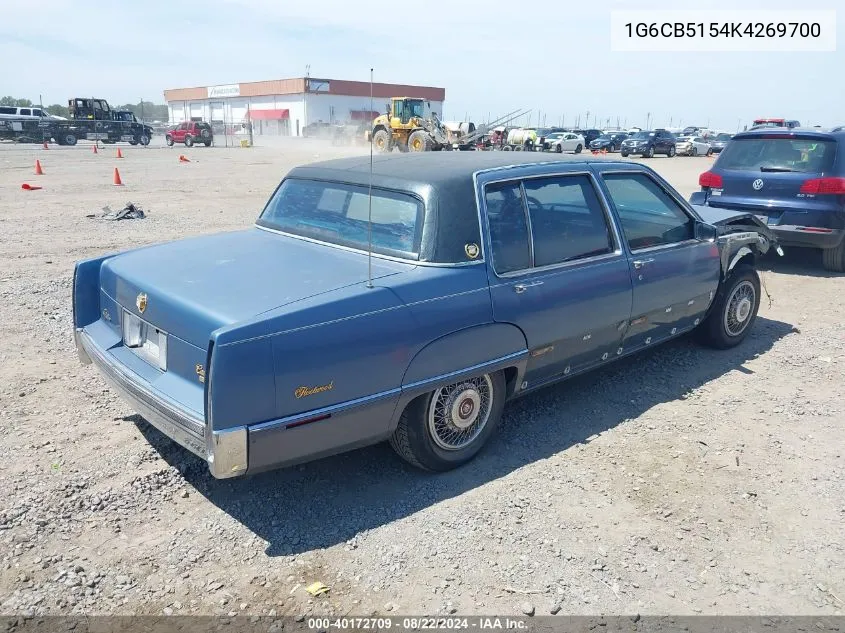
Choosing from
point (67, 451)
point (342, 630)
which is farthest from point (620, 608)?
point (67, 451)

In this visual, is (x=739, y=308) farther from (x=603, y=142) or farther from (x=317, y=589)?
(x=603, y=142)

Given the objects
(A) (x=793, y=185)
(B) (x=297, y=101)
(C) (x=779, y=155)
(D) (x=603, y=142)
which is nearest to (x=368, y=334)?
(A) (x=793, y=185)

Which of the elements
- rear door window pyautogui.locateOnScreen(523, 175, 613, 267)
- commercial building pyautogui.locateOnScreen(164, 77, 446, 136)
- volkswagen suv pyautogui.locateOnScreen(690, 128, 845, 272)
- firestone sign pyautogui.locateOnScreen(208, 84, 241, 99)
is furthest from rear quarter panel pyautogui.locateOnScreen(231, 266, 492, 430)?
firestone sign pyautogui.locateOnScreen(208, 84, 241, 99)

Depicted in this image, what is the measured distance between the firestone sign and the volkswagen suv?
2821 inches

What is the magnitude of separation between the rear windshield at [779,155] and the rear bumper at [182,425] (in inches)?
308

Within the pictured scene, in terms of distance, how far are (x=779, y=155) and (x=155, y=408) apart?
26.5ft

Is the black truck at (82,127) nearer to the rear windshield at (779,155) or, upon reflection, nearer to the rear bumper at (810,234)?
the rear windshield at (779,155)

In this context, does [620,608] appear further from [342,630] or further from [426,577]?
[342,630]

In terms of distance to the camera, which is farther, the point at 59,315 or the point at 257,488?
the point at 59,315

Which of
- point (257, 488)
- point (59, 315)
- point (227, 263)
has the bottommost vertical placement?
point (257, 488)

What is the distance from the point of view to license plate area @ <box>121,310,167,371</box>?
3.33m

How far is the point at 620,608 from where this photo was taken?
2768 millimetres

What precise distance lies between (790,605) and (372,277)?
93.9 inches

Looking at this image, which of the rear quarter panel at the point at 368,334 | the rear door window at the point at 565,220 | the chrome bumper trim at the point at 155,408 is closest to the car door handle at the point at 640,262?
the rear door window at the point at 565,220
